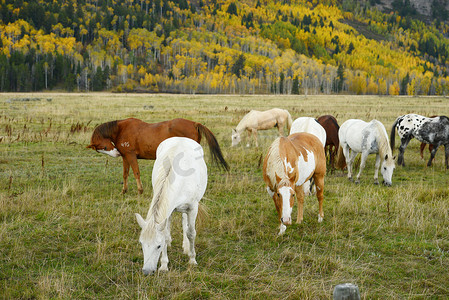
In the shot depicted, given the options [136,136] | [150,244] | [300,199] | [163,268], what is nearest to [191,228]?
[163,268]

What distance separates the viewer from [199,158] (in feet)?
16.8

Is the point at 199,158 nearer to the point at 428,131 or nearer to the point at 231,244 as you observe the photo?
the point at 231,244

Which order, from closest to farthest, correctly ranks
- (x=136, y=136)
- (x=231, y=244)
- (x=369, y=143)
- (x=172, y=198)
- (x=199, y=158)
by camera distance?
1. (x=172, y=198)
2. (x=199, y=158)
3. (x=231, y=244)
4. (x=136, y=136)
5. (x=369, y=143)

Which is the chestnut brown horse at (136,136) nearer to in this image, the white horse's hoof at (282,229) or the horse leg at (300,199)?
the horse leg at (300,199)

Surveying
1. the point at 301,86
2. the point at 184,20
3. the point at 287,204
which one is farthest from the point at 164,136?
the point at 184,20

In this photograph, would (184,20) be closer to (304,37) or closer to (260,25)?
(260,25)

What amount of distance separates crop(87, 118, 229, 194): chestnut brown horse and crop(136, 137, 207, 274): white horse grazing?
264 cm

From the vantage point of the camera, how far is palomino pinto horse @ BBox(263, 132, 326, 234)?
5047mm

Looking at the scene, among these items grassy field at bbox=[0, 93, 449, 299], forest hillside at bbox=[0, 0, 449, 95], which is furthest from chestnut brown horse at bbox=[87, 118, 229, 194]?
forest hillside at bbox=[0, 0, 449, 95]

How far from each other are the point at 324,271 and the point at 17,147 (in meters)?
12.9

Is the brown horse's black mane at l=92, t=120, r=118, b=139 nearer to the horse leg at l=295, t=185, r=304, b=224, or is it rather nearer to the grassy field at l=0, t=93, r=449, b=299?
the grassy field at l=0, t=93, r=449, b=299

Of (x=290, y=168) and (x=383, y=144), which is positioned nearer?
(x=290, y=168)

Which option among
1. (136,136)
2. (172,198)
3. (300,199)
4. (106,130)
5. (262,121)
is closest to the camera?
(172,198)

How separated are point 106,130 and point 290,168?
503 cm
